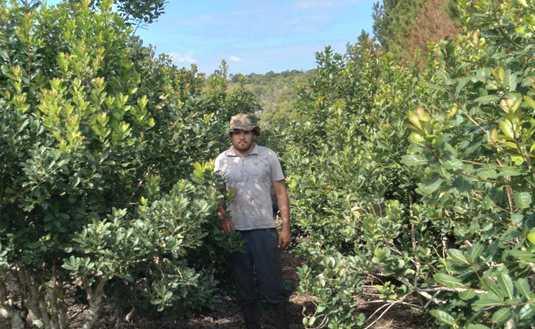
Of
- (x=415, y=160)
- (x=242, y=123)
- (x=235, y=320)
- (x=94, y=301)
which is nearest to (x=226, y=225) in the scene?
(x=242, y=123)

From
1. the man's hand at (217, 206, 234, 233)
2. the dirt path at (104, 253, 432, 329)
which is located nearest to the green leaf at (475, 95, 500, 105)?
the man's hand at (217, 206, 234, 233)

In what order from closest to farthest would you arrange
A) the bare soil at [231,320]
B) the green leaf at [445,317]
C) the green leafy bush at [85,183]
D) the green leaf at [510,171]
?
the green leaf at [510,171] → the green leaf at [445,317] → the green leafy bush at [85,183] → the bare soil at [231,320]

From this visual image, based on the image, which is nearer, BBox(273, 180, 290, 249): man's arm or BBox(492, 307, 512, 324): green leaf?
BBox(492, 307, 512, 324): green leaf

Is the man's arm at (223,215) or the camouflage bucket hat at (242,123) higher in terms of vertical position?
the camouflage bucket hat at (242,123)

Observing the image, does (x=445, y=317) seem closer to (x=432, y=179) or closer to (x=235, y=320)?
(x=432, y=179)

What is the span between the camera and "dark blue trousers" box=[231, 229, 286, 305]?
188 inches

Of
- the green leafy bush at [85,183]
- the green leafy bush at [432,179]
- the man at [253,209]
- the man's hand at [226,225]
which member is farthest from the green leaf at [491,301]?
the man at [253,209]

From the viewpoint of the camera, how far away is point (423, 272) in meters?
4.07

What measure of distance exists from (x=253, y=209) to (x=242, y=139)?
1.97 ft

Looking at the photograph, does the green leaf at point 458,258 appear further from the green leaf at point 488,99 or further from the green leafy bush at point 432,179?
the green leaf at point 488,99

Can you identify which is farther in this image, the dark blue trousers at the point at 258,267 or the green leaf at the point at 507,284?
the dark blue trousers at the point at 258,267

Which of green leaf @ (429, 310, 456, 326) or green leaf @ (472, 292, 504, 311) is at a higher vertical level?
green leaf @ (472, 292, 504, 311)

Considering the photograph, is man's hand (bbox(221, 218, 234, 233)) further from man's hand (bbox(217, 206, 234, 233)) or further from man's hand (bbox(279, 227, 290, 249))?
man's hand (bbox(279, 227, 290, 249))

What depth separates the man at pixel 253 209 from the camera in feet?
15.6
